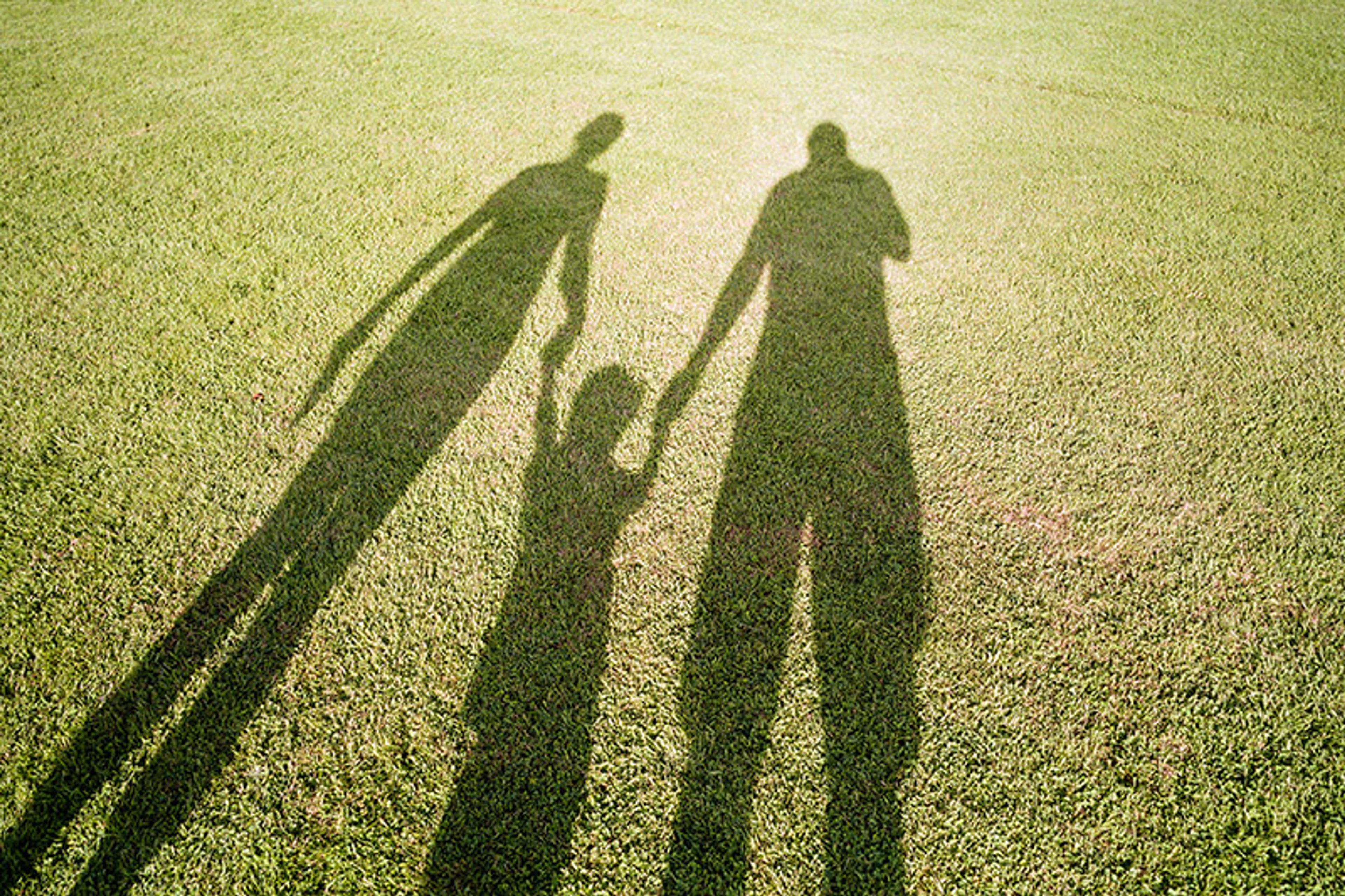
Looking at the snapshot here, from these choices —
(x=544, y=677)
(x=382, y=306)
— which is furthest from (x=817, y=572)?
(x=382, y=306)

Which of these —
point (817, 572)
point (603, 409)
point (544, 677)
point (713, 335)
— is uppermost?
point (713, 335)

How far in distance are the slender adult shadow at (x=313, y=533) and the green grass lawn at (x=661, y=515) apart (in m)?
0.02

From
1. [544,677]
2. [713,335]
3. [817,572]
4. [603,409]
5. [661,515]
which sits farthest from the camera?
[713,335]

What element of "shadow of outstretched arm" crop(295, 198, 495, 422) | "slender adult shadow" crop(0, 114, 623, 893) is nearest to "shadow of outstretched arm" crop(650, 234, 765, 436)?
"slender adult shadow" crop(0, 114, 623, 893)

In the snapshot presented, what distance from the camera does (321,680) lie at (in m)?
2.51

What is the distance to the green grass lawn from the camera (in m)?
2.21

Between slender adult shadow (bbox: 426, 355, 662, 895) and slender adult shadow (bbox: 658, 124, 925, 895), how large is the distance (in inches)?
15.6

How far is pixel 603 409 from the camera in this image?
3592mm

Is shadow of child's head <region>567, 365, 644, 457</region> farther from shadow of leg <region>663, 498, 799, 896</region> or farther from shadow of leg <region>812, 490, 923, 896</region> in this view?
shadow of leg <region>812, 490, 923, 896</region>

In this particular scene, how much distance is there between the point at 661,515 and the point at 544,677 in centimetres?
91

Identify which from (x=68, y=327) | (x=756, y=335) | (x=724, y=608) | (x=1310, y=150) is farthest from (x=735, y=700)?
(x=1310, y=150)

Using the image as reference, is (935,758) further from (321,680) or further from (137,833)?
(137,833)

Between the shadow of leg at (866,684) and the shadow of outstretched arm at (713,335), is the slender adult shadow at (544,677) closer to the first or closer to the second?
the shadow of outstretched arm at (713,335)

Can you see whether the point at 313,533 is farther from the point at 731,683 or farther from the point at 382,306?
the point at 731,683
